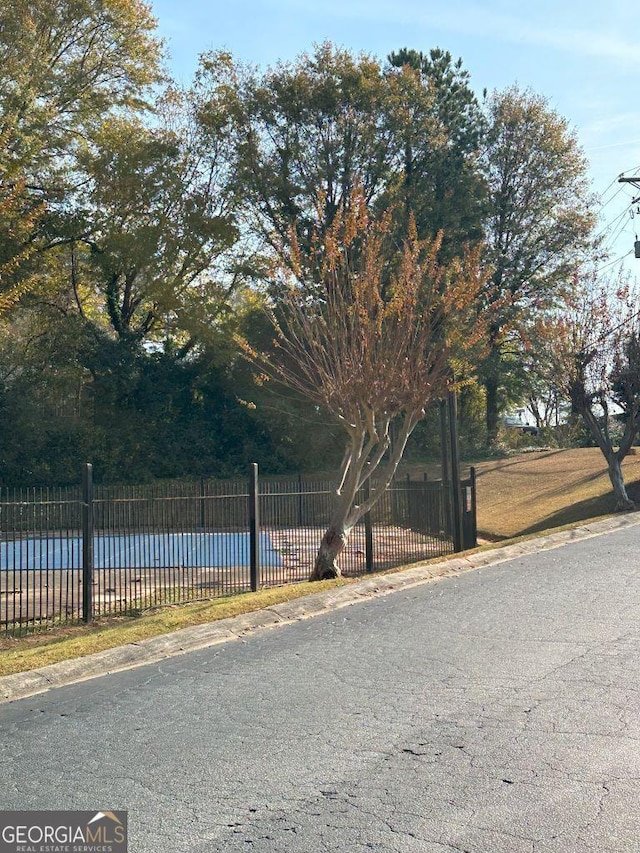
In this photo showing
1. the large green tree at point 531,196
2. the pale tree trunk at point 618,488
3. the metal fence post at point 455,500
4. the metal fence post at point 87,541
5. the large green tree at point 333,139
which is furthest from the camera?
the large green tree at point 531,196

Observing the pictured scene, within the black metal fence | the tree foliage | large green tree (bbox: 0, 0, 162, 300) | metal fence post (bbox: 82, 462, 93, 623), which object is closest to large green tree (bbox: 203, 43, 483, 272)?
large green tree (bbox: 0, 0, 162, 300)

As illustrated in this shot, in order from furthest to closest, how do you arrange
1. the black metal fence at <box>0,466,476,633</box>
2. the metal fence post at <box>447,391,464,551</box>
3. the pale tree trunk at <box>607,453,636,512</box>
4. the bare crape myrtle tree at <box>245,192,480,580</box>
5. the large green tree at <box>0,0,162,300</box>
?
the large green tree at <box>0,0,162,300</box>, the pale tree trunk at <box>607,453,636,512</box>, the metal fence post at <box>447,391,464,551</box>, the bare crape myrtle tree at <box>245,192,480,580</box>, the black metal fence at <box>0,466,476,633</box>

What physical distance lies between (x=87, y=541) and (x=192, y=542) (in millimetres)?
5711

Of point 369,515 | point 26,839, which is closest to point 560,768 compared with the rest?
point 26,839

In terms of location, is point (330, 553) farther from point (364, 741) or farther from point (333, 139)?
point (333, 139)

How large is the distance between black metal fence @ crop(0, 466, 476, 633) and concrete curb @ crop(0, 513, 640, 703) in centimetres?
181

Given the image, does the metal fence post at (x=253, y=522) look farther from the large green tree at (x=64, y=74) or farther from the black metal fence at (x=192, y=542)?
the large green tree at (x=64, y=74)

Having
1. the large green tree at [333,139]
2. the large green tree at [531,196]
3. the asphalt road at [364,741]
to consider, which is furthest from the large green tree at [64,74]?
the asphalt road at [364,741]

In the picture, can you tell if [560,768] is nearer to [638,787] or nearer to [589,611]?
[638,787]

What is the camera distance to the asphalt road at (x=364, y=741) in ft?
15.5

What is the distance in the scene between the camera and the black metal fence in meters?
13.0

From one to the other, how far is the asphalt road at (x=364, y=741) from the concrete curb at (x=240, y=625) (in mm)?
315

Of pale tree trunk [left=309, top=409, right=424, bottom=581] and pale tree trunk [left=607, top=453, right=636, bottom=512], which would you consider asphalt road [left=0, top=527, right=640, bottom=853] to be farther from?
pale tree trunk [left=607, top=453, right=636, bottom=512]

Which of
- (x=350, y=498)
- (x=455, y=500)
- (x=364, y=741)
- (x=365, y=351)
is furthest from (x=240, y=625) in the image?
(x=455, y=500)
